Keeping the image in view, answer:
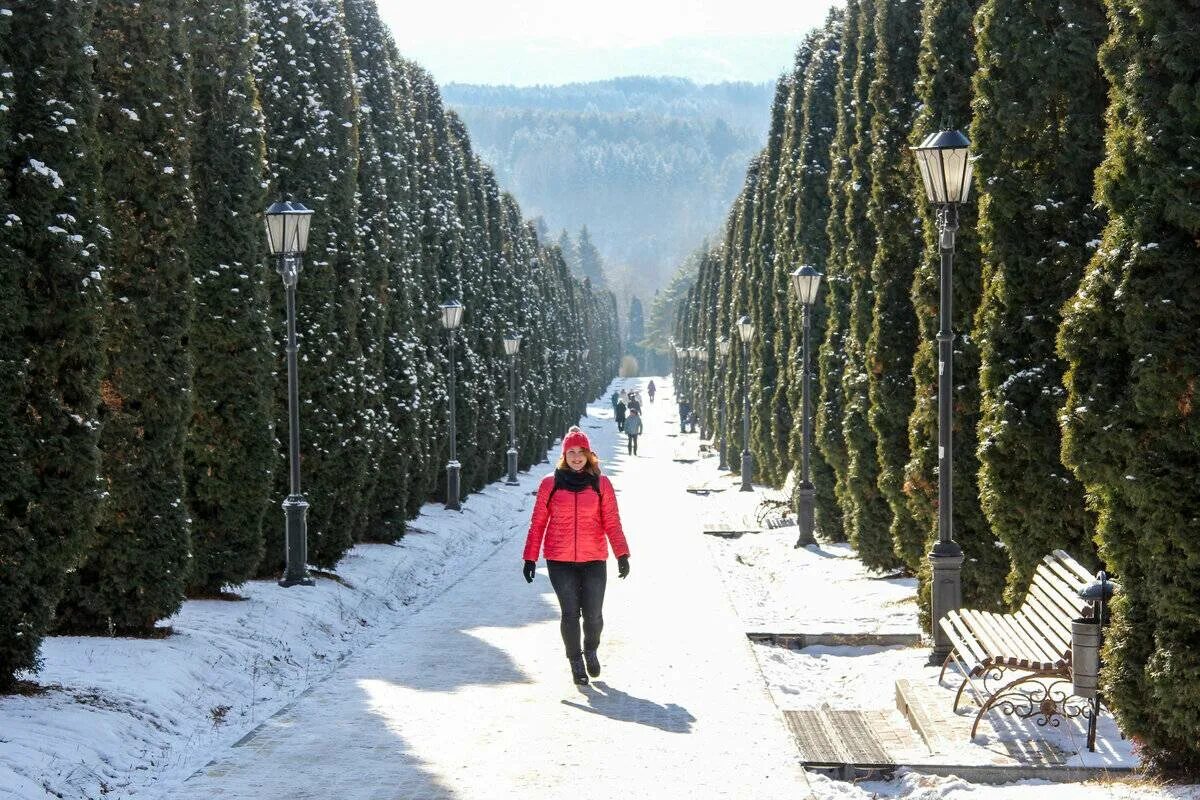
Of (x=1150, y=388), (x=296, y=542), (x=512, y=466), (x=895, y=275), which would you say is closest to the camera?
(x=1150, y=388)

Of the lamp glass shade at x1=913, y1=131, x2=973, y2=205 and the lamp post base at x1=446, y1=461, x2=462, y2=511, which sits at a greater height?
the lamp glass shade at x1=913, y1=131, x2=973, y2=205

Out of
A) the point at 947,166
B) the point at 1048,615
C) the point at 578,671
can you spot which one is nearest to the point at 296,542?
the point at 578,671

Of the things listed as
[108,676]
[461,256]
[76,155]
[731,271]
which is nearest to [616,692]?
[108,676]

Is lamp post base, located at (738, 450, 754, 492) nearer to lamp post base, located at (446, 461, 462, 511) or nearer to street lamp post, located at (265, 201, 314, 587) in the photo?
lamp post base, located at (446, 461, 462, 511)

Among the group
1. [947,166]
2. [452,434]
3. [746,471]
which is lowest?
[746,471]

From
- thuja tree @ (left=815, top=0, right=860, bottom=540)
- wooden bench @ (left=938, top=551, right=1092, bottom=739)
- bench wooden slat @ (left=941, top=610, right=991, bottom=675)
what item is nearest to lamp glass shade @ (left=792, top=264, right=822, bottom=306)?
thuja tree @ (left=815, top=0, right=860, bottom=540)

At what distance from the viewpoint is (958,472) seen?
1283cm

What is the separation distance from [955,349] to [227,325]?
701 centimetres

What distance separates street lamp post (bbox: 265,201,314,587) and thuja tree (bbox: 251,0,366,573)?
0.96 m

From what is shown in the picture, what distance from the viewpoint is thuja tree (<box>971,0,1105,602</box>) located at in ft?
34.4

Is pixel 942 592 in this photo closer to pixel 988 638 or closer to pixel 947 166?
pixel 988 638

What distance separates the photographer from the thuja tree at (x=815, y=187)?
24094 millimetres

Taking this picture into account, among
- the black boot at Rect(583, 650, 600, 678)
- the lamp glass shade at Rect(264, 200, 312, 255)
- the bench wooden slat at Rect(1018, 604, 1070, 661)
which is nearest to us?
the bench wooden slat at Rect(1018, 604, 1070, 661)

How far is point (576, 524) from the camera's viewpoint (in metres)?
10.4
